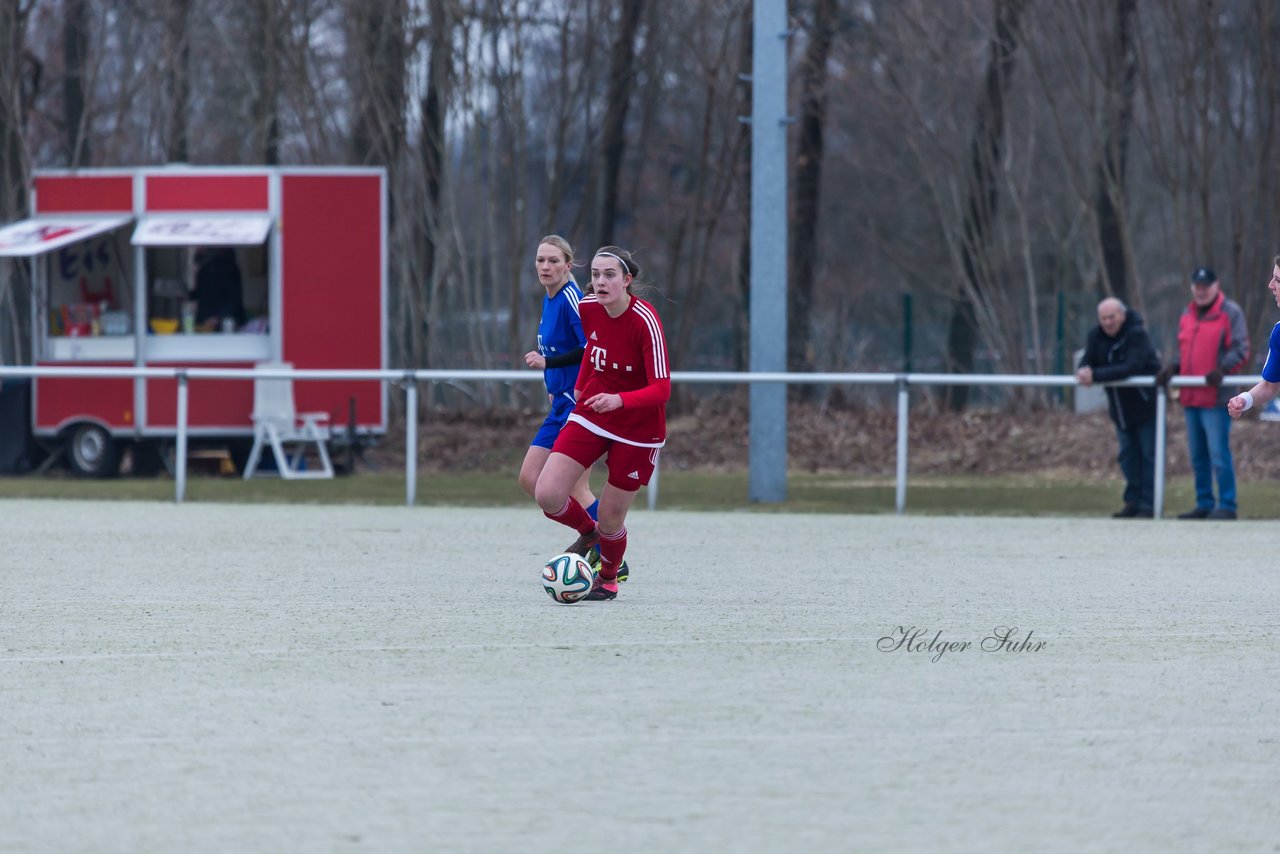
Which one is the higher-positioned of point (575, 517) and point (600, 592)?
point (575, 517)

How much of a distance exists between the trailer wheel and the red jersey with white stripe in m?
11.5

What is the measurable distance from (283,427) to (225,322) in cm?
141

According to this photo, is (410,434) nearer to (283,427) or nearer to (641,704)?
(283,427)

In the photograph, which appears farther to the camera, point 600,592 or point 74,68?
point 74,68

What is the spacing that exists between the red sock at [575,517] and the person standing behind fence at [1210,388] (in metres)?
6.81

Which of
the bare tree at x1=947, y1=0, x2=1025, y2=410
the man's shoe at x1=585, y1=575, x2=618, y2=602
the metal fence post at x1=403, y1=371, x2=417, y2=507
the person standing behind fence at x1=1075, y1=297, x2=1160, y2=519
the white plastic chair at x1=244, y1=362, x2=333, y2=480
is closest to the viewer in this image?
the man's shoe at x1=585, y1=575, x2=618, y2=602

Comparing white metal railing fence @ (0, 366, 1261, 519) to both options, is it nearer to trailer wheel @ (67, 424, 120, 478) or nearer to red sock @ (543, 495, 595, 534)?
trailer wheel @ (67, 424, 120, 478)

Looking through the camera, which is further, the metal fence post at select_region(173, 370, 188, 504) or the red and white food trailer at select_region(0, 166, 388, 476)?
the red and white food trailer at select_region(0, 166, 388, 476)

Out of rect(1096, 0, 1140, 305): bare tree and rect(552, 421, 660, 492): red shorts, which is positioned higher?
rect(1096, 0, 1140, 305): bare tree

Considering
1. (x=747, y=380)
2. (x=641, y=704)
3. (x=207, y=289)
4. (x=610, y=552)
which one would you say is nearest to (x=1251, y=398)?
(x=610, y=552)

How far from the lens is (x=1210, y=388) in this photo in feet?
48.3

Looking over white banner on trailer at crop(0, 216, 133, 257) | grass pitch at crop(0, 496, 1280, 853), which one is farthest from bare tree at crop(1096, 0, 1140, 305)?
grass pitch at crop(0, 496, 1280, 853)

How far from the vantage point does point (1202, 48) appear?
69.3 ft

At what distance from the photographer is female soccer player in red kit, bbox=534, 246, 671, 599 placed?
8516 mm
